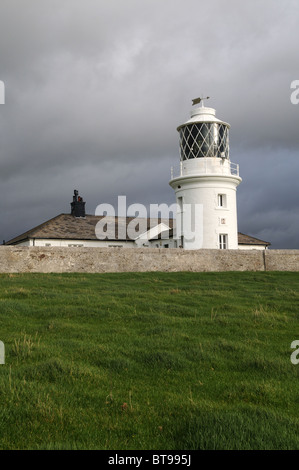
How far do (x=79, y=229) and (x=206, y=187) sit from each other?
40.4ft

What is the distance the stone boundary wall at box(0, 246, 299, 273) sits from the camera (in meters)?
19.1

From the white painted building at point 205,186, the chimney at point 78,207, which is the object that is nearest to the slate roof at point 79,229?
the chimney at point 78,207

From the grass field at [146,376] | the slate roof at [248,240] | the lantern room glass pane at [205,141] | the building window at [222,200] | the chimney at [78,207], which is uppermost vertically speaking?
the lantern room glass pane at [205,141]

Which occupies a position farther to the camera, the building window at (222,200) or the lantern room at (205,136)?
the building window at (222,200)

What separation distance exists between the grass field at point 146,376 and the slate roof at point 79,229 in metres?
23.9

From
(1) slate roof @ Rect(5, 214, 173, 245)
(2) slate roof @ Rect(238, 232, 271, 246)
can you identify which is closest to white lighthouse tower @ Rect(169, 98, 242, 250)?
(1) slate roof @ Rect(5, 214, 173, 245)

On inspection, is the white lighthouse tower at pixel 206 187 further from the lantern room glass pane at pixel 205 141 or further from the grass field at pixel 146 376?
the grass field at pixel 146 376

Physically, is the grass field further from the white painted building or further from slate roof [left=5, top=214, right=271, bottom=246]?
slate roof [left=5, top=214, right=271, bottom=246]

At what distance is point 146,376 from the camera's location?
213 inches

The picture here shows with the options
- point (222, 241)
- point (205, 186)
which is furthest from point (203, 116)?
point (222, 241)

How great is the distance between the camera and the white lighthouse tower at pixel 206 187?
27.9 metres

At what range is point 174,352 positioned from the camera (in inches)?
248

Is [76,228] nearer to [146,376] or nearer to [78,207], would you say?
[78,207]

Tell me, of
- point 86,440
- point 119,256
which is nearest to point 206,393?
point 86,440
